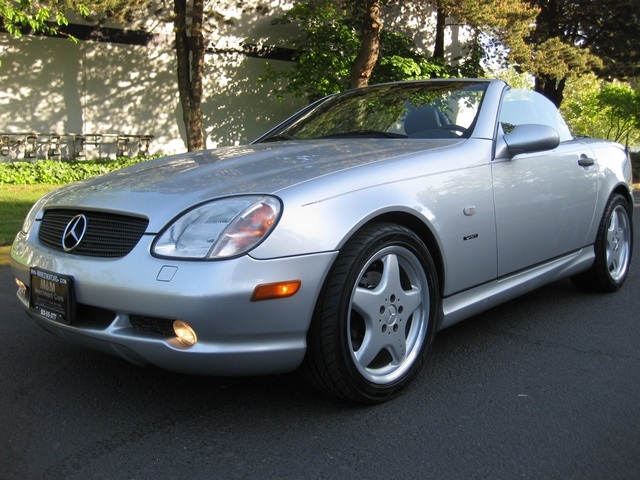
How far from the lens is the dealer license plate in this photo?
2758 mm

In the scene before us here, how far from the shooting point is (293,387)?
127 inches

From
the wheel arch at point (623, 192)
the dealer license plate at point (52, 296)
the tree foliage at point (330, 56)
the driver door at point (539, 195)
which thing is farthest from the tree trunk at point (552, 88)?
the dealer license plate at point (52, 296)

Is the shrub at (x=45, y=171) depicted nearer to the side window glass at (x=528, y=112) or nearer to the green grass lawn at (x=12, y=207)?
the green grass lawn at (x=12, y=207)

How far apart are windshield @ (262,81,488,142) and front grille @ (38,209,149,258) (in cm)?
164

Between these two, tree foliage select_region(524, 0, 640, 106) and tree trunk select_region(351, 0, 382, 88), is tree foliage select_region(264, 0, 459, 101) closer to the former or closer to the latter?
tree trunk select_region(351, 0, 382, 88)

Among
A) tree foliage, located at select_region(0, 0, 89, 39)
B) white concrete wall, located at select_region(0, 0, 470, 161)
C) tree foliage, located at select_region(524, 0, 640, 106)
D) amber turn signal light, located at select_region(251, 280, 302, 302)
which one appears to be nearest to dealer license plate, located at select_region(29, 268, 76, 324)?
amber turn signal light, located at select_region(251, 280, 302, 302)

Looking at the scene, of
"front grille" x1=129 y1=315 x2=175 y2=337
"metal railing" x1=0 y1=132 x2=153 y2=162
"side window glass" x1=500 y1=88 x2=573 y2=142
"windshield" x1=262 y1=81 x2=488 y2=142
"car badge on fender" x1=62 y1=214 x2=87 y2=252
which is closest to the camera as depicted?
"front grille" x1=129 y1=315 x2=175 y2=337

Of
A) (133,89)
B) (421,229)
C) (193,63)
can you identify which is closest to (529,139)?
(421,229)

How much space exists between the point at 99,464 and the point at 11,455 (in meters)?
0.35

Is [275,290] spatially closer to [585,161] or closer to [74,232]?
[74,232]

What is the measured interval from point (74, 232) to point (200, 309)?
798 millimetres

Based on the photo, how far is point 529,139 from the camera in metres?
3.66

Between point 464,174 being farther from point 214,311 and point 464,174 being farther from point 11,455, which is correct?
point 11,455

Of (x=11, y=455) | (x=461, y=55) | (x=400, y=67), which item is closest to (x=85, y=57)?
(x=400, y=67)
